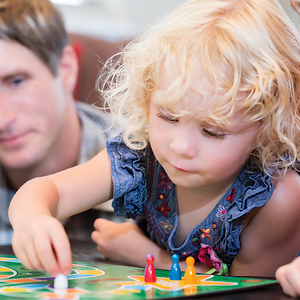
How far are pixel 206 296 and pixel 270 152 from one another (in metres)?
0.32

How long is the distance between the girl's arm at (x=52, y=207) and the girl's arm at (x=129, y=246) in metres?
0.14

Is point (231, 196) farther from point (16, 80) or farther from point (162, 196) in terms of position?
point (16, 80)

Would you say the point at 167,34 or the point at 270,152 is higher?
the point at 167,34

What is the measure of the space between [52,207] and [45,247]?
14 centimetres

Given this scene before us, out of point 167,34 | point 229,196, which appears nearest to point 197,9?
point 167,34

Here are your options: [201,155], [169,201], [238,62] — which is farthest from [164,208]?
[238,62]

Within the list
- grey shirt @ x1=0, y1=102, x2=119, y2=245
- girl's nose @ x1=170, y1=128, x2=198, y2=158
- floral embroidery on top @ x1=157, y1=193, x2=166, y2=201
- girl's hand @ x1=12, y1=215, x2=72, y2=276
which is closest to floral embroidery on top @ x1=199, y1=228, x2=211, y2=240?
floral embroidery on top @ x1=157, y1=193, x2=166, y2=201

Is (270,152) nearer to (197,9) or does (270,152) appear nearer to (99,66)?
(197,9)

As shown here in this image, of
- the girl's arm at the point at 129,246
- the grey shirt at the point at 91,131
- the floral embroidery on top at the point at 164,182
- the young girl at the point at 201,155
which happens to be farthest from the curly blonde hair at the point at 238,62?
the grey shirt at the point at 91,131

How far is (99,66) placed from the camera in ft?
3.60

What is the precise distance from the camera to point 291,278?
1.52ft

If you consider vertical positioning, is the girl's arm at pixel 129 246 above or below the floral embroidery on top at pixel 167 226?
below

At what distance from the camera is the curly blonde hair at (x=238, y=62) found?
0.57 meters

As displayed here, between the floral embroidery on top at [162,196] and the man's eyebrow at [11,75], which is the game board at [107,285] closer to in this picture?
the floral embroidery on top at [162,196]
